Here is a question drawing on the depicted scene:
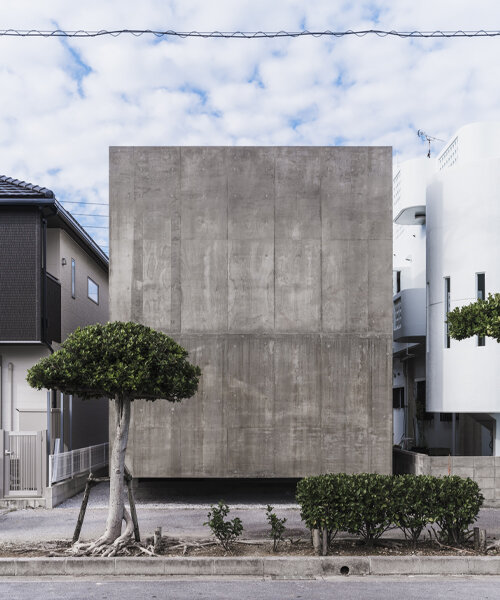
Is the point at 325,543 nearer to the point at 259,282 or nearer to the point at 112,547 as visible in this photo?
the point at 112,547

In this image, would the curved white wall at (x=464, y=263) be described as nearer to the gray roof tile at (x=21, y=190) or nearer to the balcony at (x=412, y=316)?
the balcony at (x=412, y=316)

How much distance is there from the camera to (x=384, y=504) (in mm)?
9188

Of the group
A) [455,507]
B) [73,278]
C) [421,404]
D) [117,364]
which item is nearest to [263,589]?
[455,507]

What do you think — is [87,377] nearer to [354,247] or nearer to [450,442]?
[354,247]

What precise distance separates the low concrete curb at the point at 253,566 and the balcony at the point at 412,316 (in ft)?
28.9

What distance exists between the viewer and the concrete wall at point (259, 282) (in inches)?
553

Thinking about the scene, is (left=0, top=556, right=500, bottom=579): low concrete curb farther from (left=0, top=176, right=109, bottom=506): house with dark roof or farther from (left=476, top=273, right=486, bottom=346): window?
(left=476, top=273, right=486, bottom=346): window

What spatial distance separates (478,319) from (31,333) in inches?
400

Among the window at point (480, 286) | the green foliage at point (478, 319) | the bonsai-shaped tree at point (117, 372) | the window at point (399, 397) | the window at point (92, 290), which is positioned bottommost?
the window at point (399, 397)

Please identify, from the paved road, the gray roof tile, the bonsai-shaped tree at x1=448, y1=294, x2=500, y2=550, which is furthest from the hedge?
the gray roof tile

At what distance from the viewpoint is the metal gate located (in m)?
13.5

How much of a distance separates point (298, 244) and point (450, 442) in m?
9.28

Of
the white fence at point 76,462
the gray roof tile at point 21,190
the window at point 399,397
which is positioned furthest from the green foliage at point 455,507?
the window at point 399,397

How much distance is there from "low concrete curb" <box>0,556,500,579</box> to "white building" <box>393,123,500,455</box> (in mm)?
6223
